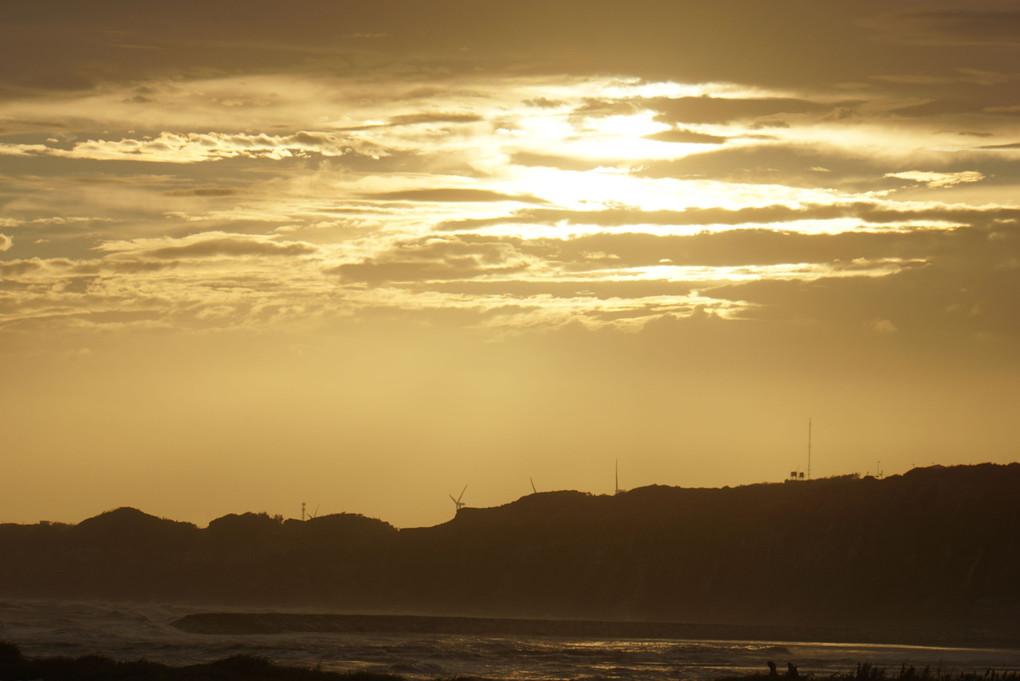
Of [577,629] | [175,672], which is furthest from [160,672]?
[577,629]

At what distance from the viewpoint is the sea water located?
7938 cm

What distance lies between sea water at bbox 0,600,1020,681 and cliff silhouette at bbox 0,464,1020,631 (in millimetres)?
28298

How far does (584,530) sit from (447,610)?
21510 mm

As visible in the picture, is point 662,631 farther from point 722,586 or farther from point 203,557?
point 203,557

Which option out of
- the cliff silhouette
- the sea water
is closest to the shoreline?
the sea water

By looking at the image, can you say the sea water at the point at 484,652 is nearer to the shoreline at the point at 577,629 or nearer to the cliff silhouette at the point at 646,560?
the shoreline at the point at 577,629

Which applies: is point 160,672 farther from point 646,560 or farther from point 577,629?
point 646,560

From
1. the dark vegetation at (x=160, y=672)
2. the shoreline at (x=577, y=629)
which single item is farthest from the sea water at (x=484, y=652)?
the dark vegetation at (x=160, y=672)

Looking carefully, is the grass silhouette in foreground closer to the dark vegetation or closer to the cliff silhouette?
the dark vegetation

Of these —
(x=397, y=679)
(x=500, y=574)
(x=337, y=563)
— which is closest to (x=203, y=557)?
(x=337, y=563)

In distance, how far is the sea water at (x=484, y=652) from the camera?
79.4 metres

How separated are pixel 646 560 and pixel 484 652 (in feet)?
203

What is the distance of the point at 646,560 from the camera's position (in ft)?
508

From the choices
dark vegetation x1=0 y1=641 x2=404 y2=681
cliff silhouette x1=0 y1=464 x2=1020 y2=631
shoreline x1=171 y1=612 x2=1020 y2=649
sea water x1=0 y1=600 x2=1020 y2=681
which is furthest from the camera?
cliff silhouette x1=0 y1=464 x2=1020 y2=631
